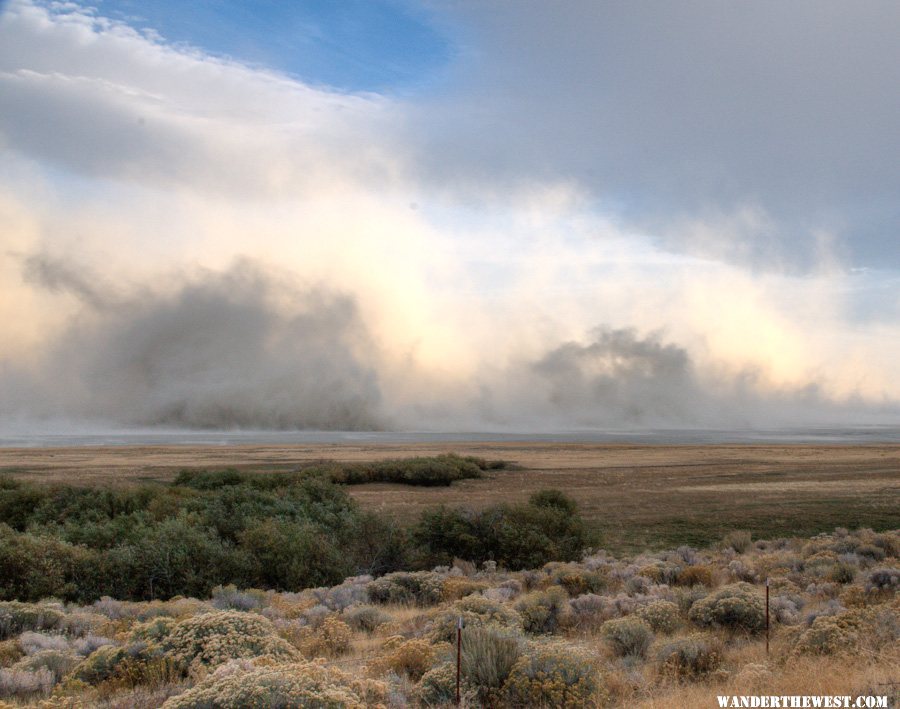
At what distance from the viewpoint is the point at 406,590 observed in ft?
52.3


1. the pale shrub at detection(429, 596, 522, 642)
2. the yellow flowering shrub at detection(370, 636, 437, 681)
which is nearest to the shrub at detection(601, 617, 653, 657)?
the pale shrub at detection(429, 596, 522, 642)

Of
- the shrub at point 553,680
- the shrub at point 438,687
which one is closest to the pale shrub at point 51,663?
the shrub at point 438,687

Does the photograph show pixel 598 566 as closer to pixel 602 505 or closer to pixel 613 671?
pixel 613 671

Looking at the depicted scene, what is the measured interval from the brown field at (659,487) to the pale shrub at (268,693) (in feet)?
72.2

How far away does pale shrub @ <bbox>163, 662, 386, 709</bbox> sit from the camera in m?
5.66

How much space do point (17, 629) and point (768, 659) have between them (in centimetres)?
1155

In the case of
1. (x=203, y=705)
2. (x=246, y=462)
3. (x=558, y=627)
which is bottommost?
(x=246, y=462)

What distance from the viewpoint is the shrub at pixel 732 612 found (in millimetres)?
10859

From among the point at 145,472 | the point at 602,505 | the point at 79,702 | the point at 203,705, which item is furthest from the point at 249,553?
the point at 145,472

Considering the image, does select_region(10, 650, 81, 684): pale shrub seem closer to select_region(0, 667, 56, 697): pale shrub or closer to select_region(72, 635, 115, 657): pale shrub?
select_region(0, 667, 56, 697): pale shrub

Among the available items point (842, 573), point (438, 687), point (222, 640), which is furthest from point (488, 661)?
point (842, 573)

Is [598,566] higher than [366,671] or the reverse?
the reverse

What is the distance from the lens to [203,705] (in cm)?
573

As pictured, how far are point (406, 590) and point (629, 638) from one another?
751 centimetres
